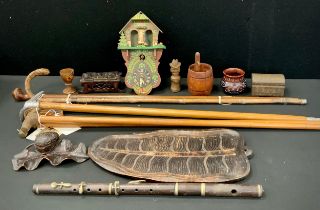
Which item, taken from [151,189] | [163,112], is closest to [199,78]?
[163,112]

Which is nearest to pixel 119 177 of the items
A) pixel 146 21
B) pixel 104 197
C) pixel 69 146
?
pixel 104 197

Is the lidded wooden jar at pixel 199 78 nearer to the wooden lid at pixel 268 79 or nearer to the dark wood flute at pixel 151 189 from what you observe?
the wooden lid at pixel 268 79

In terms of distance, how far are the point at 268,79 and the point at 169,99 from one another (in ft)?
1.77

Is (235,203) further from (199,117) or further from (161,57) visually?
(161,57)

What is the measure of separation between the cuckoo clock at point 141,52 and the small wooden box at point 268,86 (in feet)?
1.71

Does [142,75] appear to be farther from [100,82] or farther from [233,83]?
[233,83]

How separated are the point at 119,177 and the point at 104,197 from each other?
128mm

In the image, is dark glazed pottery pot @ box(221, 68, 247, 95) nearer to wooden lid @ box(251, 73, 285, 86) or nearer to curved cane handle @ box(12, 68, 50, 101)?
wooden lid @ box(251, 73, 285, 86)

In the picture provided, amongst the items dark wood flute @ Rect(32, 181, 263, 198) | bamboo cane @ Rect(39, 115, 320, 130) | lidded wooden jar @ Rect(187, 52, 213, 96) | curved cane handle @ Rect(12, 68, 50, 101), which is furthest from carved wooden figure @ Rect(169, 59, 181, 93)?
dark wood flute @ Rect(32, 181, 263, 198)

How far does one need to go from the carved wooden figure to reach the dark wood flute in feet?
2.62

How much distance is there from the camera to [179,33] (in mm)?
2525

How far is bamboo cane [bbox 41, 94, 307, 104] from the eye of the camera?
2363 millimetres

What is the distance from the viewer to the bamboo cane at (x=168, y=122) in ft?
7.08

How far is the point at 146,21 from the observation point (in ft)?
7.79
